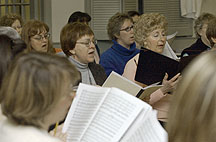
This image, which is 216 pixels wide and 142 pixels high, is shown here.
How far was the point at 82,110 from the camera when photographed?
2275 millimetres

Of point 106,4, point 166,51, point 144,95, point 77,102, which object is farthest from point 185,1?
point 77,102

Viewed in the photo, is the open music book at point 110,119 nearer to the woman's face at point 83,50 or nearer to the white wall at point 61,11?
the woman's face at point 83,50

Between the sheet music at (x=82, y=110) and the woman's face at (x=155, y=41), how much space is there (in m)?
1.65

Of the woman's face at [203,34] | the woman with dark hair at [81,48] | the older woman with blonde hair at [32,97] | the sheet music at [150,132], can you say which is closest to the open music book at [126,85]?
the woman with dark hair at [81,48]

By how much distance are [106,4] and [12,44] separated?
436cm

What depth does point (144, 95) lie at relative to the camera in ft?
10.4

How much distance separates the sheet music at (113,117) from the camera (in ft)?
6.87

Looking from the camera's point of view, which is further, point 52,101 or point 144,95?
point 144,95

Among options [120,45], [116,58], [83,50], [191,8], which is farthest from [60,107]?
[191,8]

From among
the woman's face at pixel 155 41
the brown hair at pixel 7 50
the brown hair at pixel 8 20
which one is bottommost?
the woman's face at pixel 155 41

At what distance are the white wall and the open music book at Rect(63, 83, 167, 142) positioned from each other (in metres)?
4.19

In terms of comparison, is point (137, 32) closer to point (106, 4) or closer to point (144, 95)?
point (144, 95)

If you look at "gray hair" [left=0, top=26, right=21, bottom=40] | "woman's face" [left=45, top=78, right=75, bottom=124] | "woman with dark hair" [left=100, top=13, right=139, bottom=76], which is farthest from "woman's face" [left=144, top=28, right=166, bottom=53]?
"woman's face" [left=45, top=78, right=75, bottom=124]

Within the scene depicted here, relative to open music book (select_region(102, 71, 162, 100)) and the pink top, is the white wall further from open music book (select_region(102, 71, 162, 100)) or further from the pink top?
open music book (select_region(102, 71, 162, 100))
